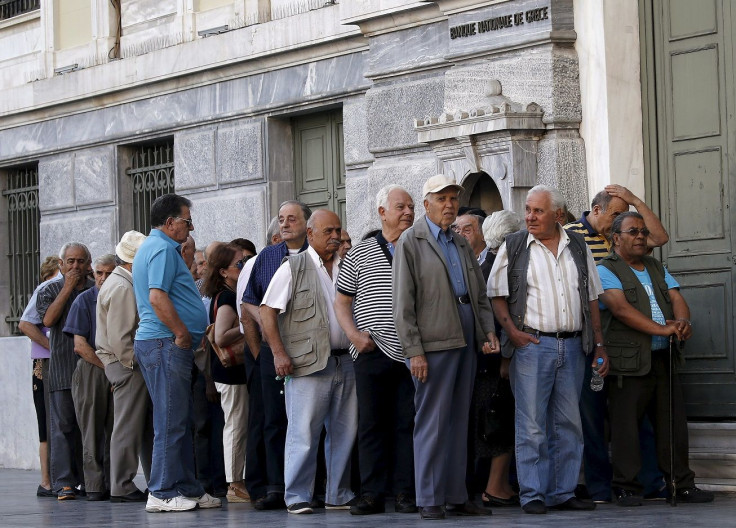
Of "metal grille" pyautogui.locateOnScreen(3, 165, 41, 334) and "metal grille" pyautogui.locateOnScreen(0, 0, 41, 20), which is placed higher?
"metal grille" pyautogui.locateOnScreen(0, 0, 41, 20)

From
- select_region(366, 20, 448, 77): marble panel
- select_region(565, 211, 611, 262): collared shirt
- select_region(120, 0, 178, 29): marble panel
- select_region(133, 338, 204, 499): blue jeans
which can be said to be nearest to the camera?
select_region(565, 211, 611, 262): collared shirt

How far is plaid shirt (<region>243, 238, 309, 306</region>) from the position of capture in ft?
36.0

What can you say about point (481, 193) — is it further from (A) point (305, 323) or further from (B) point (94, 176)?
(B) point (94, 176)

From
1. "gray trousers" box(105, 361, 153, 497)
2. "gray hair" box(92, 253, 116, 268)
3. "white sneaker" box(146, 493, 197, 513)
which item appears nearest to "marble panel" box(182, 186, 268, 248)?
"gray hair" box(92, 253, 116, 268)

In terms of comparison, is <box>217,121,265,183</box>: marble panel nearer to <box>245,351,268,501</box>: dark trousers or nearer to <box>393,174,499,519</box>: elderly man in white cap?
<box>245,351,268,501</box>: dark trousers

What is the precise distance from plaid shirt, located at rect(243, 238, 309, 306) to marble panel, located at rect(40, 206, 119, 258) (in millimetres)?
6756

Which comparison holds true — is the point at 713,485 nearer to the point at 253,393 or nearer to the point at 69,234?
the point at 253,393

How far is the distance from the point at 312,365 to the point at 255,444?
99 cm

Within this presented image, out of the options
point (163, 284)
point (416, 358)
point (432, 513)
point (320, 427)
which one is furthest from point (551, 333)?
point (163, 284)

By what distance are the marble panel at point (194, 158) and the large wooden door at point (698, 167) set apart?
18.0 feet

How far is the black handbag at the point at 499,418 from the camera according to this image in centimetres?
1046

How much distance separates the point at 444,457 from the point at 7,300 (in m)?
10.7

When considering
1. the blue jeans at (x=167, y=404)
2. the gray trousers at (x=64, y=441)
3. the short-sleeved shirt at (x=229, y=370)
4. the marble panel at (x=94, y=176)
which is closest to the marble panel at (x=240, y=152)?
the marble panel at (x=94, y=176)

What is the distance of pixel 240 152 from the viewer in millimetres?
16031
